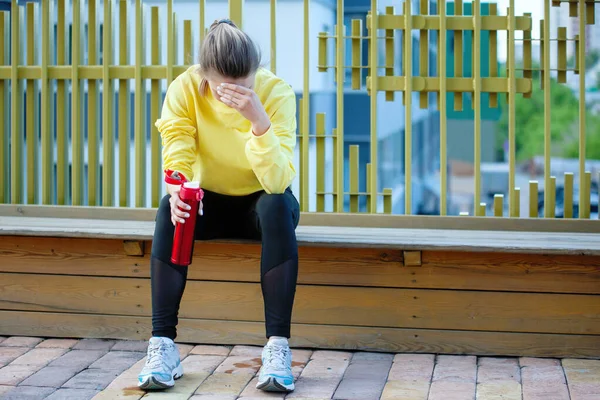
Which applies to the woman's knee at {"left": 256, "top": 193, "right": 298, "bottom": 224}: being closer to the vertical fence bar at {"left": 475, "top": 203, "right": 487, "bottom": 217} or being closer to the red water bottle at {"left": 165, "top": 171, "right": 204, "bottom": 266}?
the red water bottle at {"left": 165, "top": 171, "right": 204, "bottom": 266}

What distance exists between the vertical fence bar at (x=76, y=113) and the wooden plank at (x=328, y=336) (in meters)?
0.56

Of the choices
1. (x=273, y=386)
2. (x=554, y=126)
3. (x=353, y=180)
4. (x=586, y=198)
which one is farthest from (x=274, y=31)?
(x=554, y=126)

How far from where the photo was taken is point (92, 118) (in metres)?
3.47

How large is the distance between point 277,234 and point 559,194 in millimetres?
16204

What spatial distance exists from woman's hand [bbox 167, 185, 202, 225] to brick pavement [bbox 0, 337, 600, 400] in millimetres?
492

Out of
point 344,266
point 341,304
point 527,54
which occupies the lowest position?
point 341,304

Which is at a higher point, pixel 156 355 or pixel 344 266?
pixel 344 266

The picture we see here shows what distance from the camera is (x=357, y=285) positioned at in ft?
9.60

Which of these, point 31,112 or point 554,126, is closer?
point 31,112

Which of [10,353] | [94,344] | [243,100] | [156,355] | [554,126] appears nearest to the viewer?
[243,100]

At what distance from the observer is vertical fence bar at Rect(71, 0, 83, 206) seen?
3422 mm

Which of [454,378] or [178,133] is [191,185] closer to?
[178,133]

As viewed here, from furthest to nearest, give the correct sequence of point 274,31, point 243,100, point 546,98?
point 274,31 → point 546,98 → point 243,100

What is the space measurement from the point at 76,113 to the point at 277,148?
1.25 m
